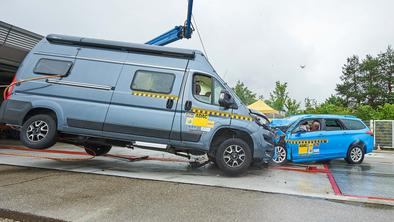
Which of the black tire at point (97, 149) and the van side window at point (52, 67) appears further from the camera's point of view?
the black tire at point (97, 149)

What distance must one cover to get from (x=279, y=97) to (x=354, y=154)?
29862 mm

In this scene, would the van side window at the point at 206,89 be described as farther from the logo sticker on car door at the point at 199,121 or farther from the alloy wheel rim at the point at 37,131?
the alloy wheel rim at the point at 37,131

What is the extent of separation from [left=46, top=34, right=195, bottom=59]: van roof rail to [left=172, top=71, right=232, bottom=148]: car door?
558mm

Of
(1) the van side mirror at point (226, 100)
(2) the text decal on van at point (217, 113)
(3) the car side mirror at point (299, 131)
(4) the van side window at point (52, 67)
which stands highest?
(4) the van side window at point (52, 67)

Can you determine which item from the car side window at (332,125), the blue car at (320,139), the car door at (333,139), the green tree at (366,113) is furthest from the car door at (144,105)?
the green tree at (366,113)

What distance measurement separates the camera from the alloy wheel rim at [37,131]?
6305 mm

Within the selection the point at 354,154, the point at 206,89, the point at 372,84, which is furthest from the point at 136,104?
the point at 372,84

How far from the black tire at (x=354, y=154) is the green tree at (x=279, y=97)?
28.7 meters

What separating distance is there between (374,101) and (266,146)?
5192 cm

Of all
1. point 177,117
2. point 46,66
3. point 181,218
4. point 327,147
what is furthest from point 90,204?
point 327,147

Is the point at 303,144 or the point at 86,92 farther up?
the point at 86,92

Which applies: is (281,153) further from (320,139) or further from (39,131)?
(39,131)

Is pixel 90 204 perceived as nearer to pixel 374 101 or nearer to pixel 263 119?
pixel 263 119

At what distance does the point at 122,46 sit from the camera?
665 centimetres
